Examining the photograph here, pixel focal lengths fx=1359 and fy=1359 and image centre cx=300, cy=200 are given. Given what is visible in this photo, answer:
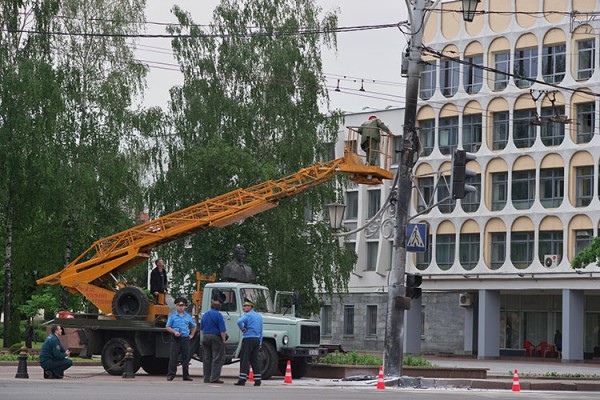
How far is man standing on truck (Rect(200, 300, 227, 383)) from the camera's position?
91.1 feet

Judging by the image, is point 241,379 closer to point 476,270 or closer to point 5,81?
point 5,81

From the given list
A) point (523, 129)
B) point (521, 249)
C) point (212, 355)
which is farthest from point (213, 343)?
point (523, 129)

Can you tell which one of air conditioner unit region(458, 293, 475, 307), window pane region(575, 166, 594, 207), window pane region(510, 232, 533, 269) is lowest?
air conditioner unit region(458, 293, 475, 307)

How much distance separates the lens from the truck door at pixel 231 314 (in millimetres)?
31797

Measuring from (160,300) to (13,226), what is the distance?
61.8 feet

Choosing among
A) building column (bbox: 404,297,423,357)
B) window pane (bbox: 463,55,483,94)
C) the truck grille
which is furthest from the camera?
building column (bbox: 404,297,423,357)

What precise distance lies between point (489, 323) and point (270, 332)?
3998 centimetres

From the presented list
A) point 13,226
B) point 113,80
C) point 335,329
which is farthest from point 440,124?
point 13,226

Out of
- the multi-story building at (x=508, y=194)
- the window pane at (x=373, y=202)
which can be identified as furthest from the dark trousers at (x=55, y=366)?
the window pane at (x=373, y=202)

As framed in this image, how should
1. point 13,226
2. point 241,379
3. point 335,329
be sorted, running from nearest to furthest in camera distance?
point 241,379 < point 13,226 < point 335,329

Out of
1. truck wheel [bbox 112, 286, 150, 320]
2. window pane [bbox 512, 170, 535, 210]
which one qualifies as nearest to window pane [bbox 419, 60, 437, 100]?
window pane [bbox 512, 170, 535, 210]

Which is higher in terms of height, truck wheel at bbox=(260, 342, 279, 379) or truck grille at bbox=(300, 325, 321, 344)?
truck grille at bbox=(300, 325, 321, 344)

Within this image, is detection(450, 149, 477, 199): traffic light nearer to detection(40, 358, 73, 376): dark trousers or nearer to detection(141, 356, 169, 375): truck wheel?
detection(141, 356, 169, 375): truck wheel

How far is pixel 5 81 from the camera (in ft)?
153
